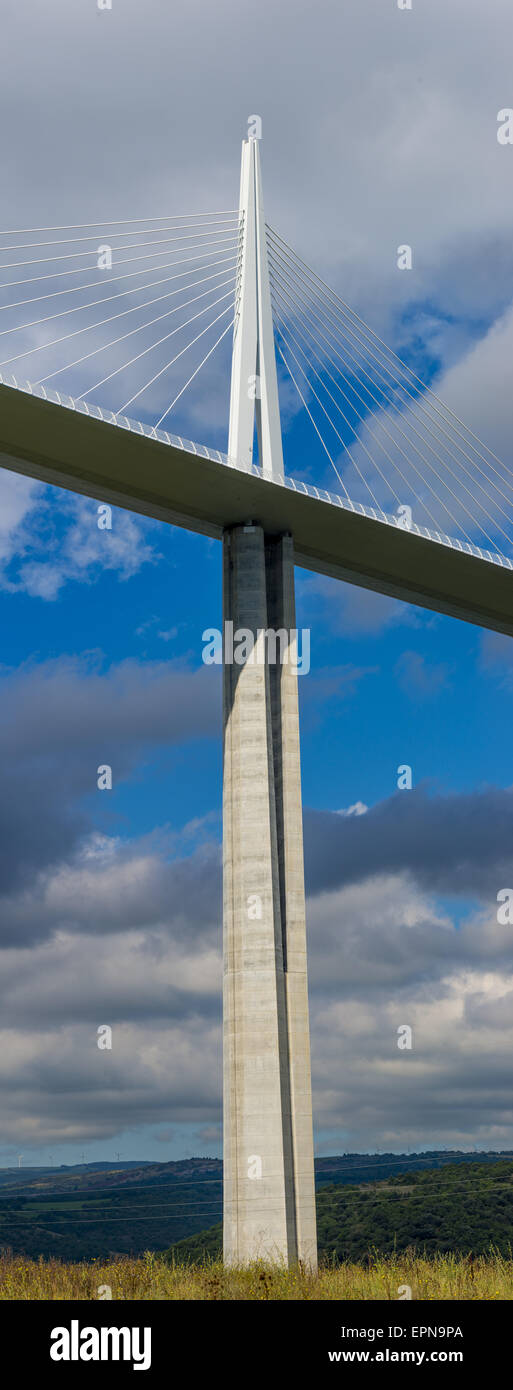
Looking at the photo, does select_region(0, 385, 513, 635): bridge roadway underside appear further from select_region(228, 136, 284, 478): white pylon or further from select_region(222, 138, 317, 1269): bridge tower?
select_region(228, 136, 284, 478): white pylon

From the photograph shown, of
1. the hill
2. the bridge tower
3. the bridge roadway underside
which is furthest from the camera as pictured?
the hill

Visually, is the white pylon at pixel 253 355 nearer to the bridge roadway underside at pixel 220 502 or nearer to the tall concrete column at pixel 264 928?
the bridge roadway underside at pixel 220 502

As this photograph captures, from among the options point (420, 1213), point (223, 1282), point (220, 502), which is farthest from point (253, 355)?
point (420, 1213)

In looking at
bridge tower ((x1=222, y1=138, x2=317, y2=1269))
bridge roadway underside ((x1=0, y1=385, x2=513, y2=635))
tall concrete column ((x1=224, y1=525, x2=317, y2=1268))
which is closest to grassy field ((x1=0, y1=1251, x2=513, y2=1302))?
tall concrete column ((x1=224, y1=525, x2=317, y2=1268))

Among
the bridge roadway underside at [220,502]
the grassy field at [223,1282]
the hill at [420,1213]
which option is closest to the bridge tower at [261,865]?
the bridge roadway underside at [220,502]

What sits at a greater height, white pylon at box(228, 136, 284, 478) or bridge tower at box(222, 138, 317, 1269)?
white pylon at box(228, 136, 284, 478)
